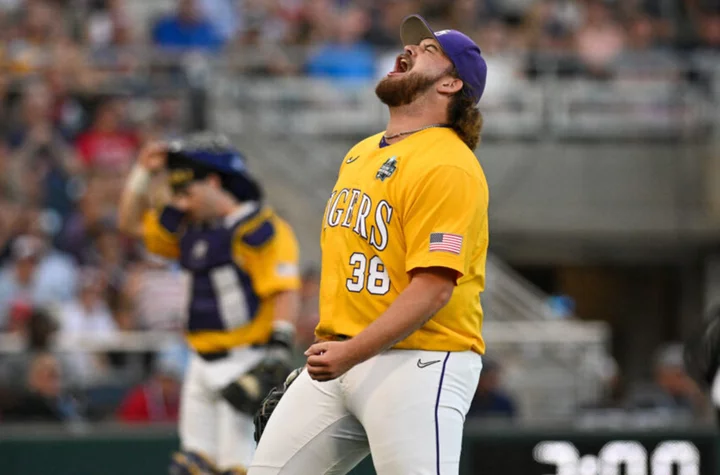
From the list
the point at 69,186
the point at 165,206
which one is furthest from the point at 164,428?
the point at 69,186

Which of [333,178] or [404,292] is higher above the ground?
[333,178]

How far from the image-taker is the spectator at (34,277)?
12164 mm

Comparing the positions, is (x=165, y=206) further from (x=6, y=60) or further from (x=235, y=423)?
(x=6, y=60)

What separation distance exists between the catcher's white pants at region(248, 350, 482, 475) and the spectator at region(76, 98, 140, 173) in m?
8.26

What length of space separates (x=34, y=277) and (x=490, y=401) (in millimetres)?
3989

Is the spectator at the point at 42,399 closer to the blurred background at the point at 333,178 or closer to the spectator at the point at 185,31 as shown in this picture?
the blurred background at the point at 333,178

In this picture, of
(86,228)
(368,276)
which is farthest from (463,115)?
(86,228)

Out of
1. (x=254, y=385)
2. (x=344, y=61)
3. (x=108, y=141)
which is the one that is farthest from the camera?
(x=344, y=61)

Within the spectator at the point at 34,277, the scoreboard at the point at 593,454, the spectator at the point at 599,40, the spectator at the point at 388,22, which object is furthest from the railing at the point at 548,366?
the scoreboard at the point at 593,454

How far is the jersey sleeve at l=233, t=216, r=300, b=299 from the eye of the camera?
7785 mm

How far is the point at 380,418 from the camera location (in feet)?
17.0

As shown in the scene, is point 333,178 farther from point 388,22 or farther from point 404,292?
point 404,292

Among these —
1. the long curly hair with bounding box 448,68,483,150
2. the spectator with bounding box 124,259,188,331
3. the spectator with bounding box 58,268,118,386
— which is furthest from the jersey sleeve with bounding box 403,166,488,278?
the spectator with bounding box 124,259,188,331

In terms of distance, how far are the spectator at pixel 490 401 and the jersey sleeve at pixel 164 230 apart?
3.95m
